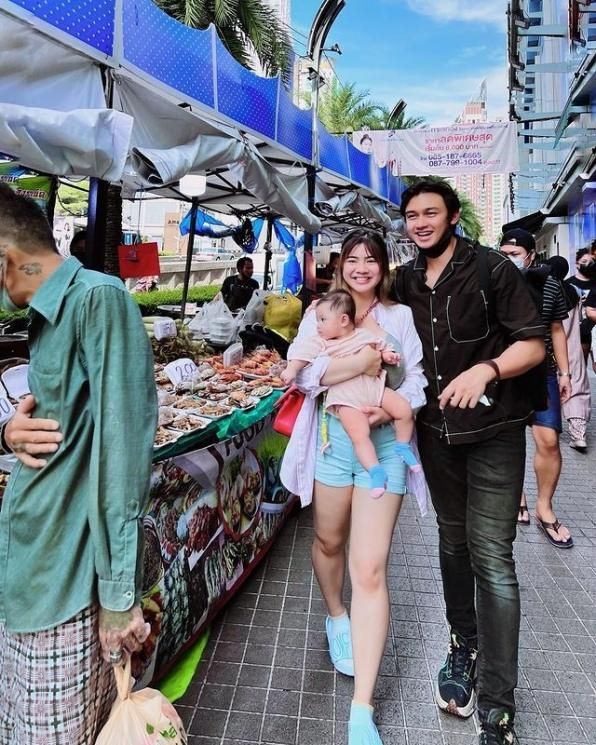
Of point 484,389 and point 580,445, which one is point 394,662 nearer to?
point 484,389

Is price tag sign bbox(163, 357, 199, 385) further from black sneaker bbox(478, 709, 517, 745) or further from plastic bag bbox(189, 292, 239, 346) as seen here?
black sneaker bbox(478, 709, 517, 745)

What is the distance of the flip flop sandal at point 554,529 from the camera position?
372 centimetres

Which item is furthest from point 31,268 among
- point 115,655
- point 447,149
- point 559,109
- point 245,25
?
point 559,109

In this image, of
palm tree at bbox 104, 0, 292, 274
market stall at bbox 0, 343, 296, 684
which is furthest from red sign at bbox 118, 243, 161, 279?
palm tree at bbox 104, 0, 292, 274

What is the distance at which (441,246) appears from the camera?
2023mm

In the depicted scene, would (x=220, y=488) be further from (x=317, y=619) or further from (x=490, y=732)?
(x=490, y=732)

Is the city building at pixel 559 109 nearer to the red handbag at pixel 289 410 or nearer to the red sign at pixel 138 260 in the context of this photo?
the red handbag at pixel 289 410

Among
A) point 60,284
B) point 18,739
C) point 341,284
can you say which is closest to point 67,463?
point 60,284

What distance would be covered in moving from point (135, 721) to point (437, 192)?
6.05 feet

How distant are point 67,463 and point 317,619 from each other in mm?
2038

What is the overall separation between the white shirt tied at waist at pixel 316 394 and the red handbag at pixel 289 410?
0.04m

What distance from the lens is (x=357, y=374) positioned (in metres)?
2.07

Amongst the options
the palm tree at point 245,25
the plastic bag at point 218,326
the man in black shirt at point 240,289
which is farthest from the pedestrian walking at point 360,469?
the palm tree at point 245,25

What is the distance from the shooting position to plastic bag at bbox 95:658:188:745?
1274 millimetres
